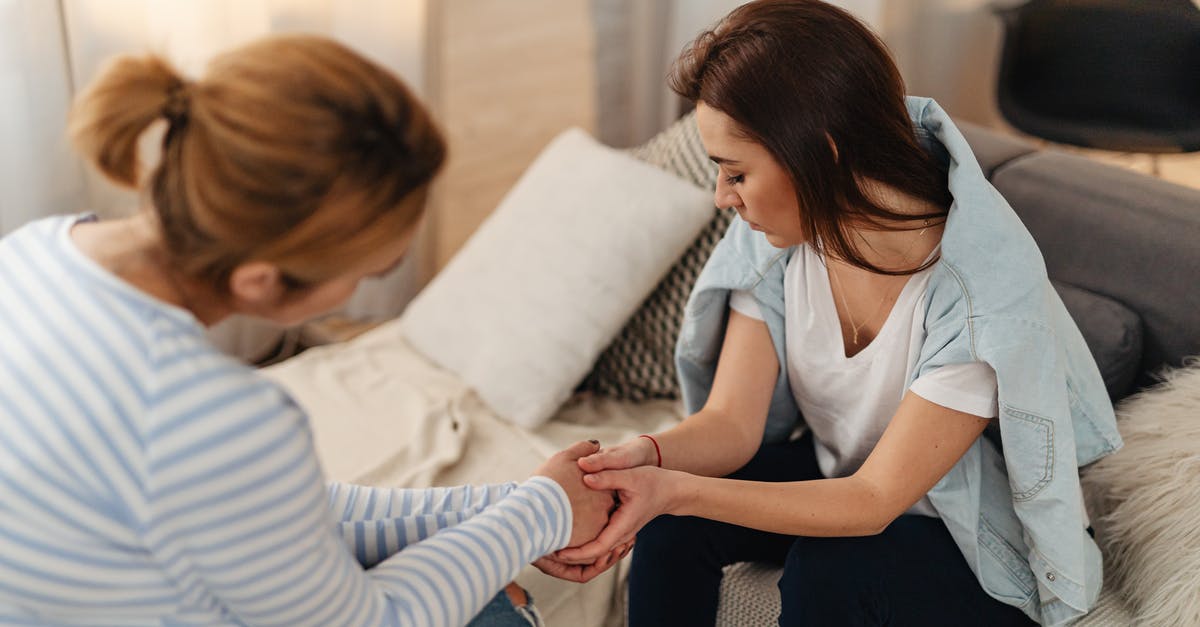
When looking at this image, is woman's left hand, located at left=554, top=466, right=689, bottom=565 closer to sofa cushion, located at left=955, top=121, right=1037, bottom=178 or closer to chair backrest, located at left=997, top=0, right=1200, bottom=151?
sofa cushion, located at left=955, top=121, right=1037, bottom=178

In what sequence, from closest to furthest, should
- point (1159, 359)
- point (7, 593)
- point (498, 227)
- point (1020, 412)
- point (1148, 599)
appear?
point (7, 593)
point (1020, 412)
point (1148, 599)
point (1159, 359)
point (498, 227)

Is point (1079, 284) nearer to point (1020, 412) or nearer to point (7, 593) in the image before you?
point (1020, 412)

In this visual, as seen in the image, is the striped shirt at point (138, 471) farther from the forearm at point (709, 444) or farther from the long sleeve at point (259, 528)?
the forearm at point (709, 444)

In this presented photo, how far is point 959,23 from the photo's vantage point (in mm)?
3057

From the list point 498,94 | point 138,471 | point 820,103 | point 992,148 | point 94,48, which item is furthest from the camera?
point 498,94

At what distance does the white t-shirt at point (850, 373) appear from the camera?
1147 mm

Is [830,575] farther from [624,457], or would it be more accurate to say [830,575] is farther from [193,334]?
[193,334]

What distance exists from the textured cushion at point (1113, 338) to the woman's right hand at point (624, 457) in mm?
597

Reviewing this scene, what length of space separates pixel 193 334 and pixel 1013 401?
811 millimetres

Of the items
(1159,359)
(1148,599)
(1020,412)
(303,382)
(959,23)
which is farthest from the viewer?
(959,23)

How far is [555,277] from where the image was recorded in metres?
1.88

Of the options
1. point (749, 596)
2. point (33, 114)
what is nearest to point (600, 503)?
point (749, 596)

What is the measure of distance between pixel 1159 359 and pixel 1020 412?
0.41m

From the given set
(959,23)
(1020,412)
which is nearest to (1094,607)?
(1020,412)
